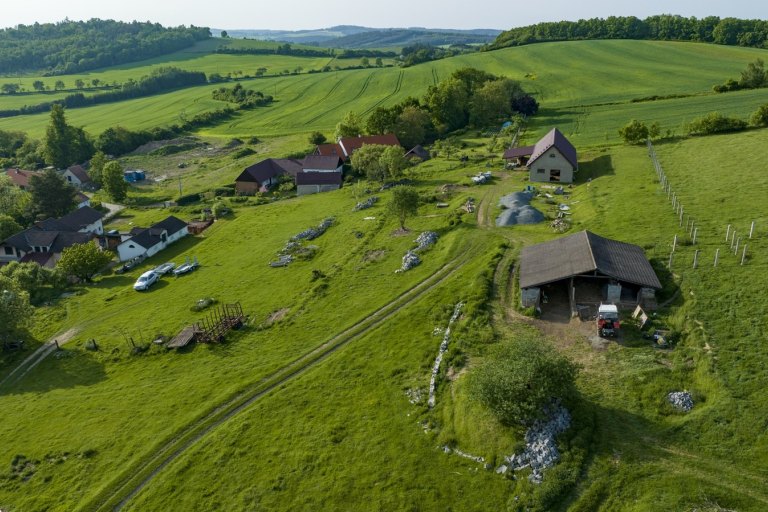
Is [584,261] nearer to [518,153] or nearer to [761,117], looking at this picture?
[518,153]

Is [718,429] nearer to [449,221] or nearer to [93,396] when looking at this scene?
[449,221]

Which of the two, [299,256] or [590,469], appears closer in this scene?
[590,469]

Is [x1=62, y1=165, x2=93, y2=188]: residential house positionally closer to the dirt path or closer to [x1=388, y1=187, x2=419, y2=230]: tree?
the dirt path

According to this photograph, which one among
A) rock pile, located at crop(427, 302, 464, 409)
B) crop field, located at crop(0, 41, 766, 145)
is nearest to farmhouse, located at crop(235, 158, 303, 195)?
crop field, located at crop(0, 41, 766, 145)

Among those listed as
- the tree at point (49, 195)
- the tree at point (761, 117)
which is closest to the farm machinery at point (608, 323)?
the tree at point (761, 117)

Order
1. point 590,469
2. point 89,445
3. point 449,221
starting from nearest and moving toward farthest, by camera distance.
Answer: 1. point 590,469
2. point 89,445
3. point 449,221

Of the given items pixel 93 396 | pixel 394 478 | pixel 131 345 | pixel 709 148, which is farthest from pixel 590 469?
pixel 709 148

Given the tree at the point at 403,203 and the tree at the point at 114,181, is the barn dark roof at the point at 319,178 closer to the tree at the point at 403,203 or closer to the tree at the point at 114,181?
the tree at the point at 114,181
